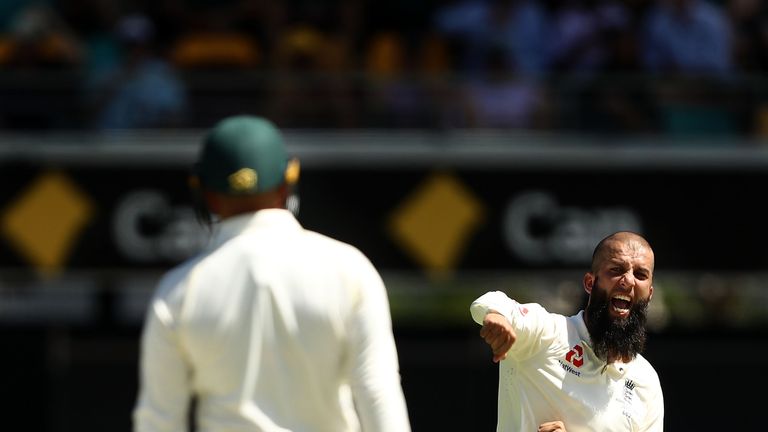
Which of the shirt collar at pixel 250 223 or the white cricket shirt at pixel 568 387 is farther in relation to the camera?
the white cricket shirt at pixel 568 387

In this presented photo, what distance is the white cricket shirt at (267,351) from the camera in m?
4.27

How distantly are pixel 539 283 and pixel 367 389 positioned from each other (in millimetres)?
8558

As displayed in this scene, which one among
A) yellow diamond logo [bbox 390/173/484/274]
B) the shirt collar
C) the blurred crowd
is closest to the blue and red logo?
the shirt collar

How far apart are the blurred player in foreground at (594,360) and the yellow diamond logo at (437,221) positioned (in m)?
7.82

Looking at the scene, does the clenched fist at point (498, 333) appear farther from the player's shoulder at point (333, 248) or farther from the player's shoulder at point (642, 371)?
the player's shoulder at point (642, 371)

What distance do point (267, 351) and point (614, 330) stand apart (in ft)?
3.62

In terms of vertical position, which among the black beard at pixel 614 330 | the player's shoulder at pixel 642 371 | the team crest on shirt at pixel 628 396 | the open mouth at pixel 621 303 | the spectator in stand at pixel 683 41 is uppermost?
the spectator in stand at pixel 683 41

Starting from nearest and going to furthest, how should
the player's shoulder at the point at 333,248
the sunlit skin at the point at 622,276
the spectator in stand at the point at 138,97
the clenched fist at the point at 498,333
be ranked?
the player's shoulder at the point at 333,248 < the clenched fist at the point at 498,333 < the sunlit skin at the point at 622,276 < the spectator in stand at the point at 138,97

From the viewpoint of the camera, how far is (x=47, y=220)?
12.6 meters

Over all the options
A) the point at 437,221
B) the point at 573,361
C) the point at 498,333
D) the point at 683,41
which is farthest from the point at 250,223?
the point at 683,41

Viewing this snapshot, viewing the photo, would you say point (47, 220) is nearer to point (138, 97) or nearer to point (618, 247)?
point (138, 97)

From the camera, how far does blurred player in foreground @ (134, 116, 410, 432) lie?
4270mm

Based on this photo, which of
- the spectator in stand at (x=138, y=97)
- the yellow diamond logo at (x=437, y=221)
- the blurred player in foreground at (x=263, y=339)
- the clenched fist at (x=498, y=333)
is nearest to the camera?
the blurred player in foreground at (x=263, y=339)

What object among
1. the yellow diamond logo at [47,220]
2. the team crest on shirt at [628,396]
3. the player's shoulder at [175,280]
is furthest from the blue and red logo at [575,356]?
the yellow diamond logo at [47,220]
